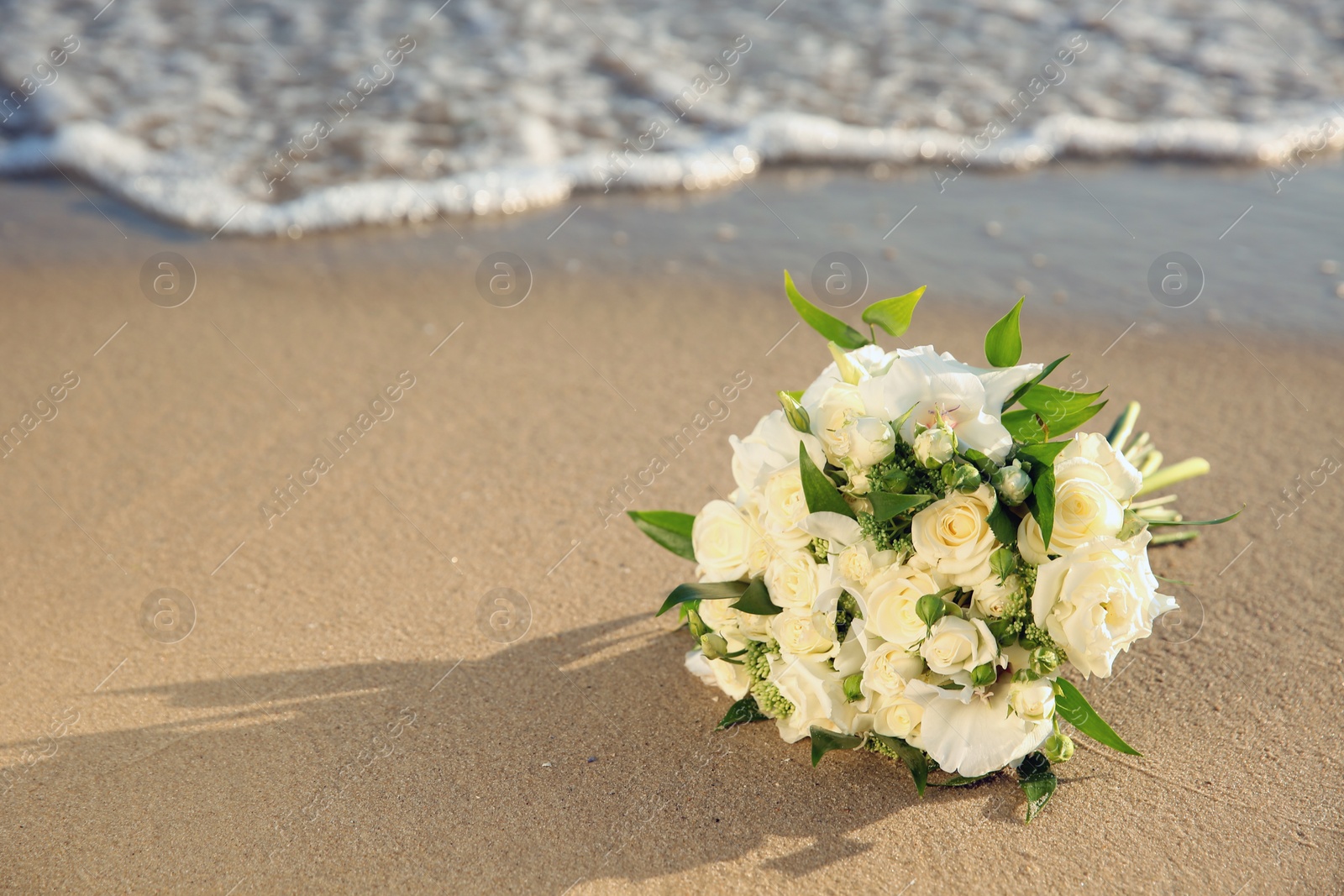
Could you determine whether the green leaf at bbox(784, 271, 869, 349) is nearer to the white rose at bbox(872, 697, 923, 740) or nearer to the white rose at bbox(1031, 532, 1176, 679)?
the white rose at bbox(1031, 532, 1176, 679)

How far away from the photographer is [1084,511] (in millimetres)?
1791

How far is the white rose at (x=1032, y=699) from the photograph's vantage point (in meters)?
1.88

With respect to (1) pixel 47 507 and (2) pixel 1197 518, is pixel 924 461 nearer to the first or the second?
(2) pixel 1197 518

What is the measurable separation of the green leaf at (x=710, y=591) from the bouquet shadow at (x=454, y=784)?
0.37 metres

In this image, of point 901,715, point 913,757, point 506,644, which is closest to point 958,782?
point 913,757

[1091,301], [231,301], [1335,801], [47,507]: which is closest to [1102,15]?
[1091,301]

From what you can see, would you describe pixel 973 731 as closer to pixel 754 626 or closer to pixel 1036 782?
pixel 1036 782

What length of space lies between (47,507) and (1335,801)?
3227mm

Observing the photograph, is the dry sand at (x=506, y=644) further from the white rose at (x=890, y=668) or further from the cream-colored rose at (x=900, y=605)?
the cream-colored rose at (x=900, y=605)

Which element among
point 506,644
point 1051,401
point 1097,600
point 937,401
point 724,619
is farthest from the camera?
point 506,644

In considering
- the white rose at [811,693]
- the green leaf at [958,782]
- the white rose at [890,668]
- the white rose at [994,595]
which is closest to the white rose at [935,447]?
the white rose at [994,595]

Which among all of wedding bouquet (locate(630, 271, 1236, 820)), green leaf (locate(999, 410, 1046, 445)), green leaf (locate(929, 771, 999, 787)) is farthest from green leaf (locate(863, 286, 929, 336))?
green leaf (locate(929, 771, 999, 787))

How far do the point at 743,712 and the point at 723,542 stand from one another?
0.37m

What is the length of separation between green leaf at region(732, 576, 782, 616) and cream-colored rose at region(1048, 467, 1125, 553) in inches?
20.0
